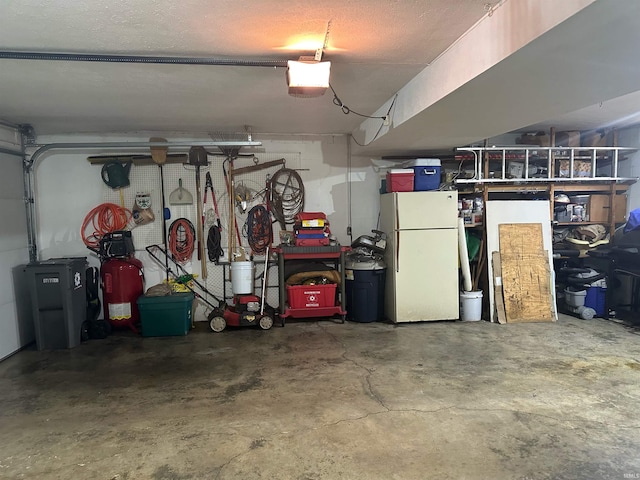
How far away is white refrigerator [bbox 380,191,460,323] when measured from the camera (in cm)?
516

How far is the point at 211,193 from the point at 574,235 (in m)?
4.92

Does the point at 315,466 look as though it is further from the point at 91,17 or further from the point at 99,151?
the point at 99,151

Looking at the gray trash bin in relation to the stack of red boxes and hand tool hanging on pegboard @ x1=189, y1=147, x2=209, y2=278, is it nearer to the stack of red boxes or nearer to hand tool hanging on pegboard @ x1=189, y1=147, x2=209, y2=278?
hand tool hanging on pegboard @ x1=189, y1=147, x2=209, y2=278

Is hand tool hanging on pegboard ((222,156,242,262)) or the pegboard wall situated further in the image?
hand tool hanging on pegboard ((222,156,242,262))

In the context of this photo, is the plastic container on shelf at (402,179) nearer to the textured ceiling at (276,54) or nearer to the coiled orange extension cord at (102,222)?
the textured ceiling at (276,54)

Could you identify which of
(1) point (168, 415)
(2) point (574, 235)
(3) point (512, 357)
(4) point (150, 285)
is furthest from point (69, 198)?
(2) point (574, 235)

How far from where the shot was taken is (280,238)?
18.7 feet

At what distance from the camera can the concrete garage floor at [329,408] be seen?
2.41 m

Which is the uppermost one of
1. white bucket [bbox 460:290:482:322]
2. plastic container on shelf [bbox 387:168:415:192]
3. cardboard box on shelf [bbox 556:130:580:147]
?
cardboard box on shelf [bbox 556:130:580:147]

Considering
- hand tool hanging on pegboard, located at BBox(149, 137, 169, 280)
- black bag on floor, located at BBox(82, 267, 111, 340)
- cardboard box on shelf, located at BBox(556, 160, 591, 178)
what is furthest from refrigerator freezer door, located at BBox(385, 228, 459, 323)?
black bag on floor, located at BBox(82, 267, 111, 340)

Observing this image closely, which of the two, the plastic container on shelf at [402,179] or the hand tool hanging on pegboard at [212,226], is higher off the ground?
the plastic container on shelf at [402,179]

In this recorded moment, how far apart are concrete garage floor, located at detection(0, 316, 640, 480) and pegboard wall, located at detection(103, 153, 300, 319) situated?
43.8 inches

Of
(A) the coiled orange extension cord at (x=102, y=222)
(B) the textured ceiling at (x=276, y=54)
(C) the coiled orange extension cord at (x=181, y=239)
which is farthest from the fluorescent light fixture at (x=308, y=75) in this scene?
(A) the coiled orange extension cord at (x=102, y=222)

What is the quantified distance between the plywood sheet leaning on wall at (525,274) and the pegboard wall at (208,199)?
298 cm
